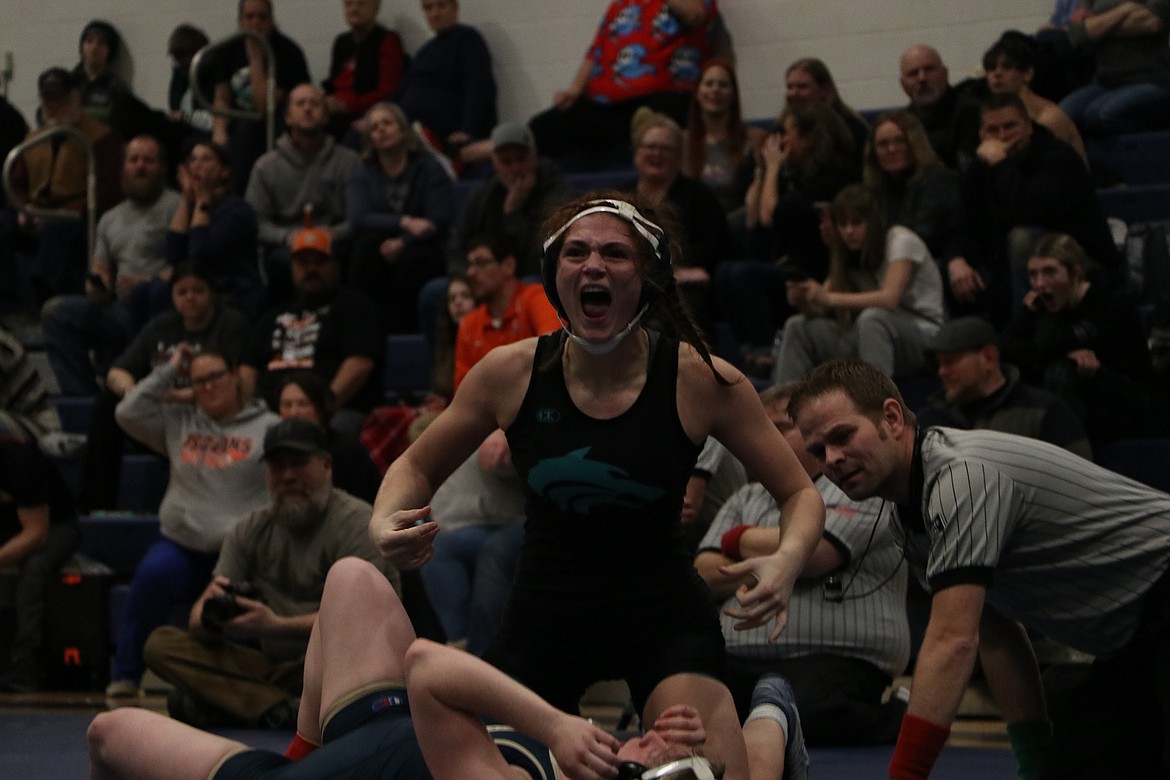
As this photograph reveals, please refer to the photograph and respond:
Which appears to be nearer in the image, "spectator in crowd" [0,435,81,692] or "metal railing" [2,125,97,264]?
"spectator in crowd" [0,435,81,692]

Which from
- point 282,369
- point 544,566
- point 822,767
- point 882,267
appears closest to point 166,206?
point 282,369

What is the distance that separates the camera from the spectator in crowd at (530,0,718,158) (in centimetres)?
905

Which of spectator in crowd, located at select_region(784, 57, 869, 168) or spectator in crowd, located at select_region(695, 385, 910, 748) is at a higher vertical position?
spectator in crowd, located at select_region(784, 57, 869, 168)

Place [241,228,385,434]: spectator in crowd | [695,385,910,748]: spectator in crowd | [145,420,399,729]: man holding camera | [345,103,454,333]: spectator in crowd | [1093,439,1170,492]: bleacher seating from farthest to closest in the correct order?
[345,103,454,333]: spectator in crowd < [241,228,385,434]: spectator in crowd < [1093,439,1170,492]: bleacher seating < [145,420,399,729]: man holding camera < [695,385,910,748]: spectator in crowd

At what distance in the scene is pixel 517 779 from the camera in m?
3.15

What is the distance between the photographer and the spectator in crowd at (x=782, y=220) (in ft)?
23.5

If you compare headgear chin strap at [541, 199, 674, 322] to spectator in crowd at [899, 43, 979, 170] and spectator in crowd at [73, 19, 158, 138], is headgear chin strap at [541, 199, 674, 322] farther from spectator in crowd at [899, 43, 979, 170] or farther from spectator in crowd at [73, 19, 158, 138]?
spectator in crowd at [73, 19, 158, 138]

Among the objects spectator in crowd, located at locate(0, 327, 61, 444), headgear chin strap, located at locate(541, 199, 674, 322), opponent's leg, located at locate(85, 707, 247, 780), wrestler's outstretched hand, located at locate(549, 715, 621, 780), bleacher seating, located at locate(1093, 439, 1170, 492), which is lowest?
spectator in crowd, located at locate(0, 327, 61, 444)

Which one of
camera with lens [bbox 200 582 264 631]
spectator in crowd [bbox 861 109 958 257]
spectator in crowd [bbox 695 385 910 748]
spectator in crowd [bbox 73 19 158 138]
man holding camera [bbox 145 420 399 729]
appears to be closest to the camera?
spectator in crowd [bbox 695 385 910 748]

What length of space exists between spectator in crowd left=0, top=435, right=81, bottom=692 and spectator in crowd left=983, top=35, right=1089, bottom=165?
4.31 metres

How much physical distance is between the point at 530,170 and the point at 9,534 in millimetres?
2724

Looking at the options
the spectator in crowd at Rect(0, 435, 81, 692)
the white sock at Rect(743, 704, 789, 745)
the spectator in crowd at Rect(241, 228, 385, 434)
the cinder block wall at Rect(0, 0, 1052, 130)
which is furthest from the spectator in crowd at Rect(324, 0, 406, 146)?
the white sock at Rect(743, 704, 789, 745)

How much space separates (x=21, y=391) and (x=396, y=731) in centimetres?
528

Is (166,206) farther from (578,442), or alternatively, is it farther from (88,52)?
(578,442)
